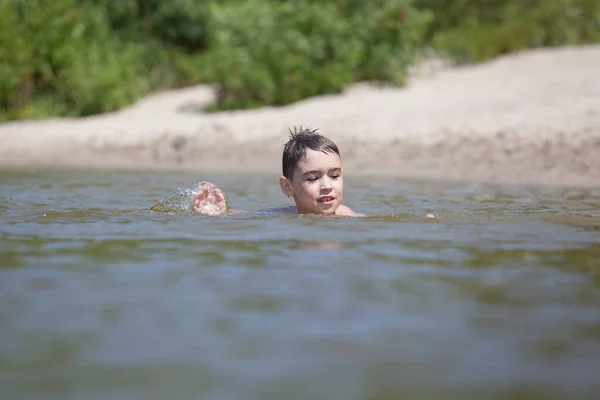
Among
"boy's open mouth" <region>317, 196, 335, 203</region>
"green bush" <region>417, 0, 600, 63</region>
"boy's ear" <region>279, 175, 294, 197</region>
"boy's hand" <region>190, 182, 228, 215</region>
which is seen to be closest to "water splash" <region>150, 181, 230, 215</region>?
"boy's hand" <region>190, 182, 228, 215</region>

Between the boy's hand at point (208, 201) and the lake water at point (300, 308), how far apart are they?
85 centimetres

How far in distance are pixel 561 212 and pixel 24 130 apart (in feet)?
34.5

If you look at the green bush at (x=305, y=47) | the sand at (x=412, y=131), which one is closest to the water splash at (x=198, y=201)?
the sand at (x=412, y=131)

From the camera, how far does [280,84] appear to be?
15492 millimetres

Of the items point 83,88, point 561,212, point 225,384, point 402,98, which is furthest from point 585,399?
point 83,88

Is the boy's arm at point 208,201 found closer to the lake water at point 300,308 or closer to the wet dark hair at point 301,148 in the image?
the wet dark hair at point 301,148

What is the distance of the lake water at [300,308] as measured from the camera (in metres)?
2.27

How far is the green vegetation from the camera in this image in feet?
51.0

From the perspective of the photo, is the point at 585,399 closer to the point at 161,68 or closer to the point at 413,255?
the point at 413,255

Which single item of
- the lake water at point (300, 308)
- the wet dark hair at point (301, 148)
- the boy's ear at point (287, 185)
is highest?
the wet dark hair at point (301, 148)

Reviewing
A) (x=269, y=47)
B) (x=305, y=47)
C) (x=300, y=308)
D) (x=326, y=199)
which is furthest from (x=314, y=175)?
(x=269, y=47)

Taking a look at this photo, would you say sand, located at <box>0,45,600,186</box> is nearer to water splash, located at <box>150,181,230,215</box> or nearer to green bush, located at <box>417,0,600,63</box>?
green bush, located at <box>417,0,600,63</box>

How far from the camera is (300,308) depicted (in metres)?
2.98

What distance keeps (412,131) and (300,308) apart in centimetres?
902
